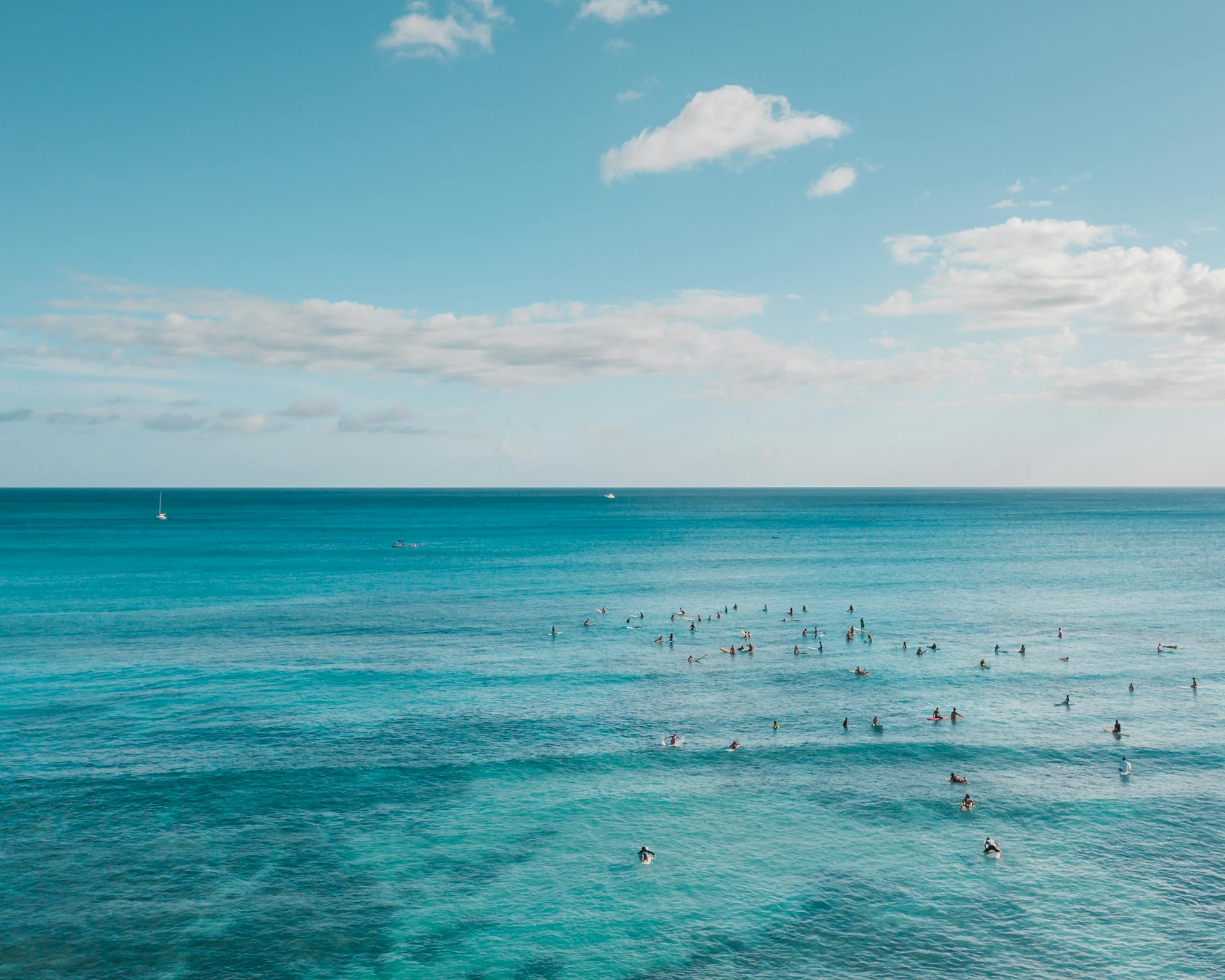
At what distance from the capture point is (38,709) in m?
63.3

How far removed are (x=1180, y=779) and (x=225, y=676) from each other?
242ft

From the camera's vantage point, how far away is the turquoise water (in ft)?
114

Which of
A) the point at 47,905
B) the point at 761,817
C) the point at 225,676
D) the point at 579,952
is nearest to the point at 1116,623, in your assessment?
the point at 761,817

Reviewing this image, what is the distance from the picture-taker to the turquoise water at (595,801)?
34.8 meters

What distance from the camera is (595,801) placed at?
48.2 meters

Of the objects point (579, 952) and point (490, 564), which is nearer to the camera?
point (579, 952)

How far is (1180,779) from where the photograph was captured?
5144 centimetres

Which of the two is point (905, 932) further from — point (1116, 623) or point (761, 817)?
point (1116, 623)

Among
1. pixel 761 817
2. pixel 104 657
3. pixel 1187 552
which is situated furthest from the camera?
pixel 1187 552

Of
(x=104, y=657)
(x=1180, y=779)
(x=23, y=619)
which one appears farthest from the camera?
(x=23, y=619)

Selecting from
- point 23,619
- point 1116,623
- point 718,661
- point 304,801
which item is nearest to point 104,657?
point 23,619

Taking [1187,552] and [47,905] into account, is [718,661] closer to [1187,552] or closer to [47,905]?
[47,905]

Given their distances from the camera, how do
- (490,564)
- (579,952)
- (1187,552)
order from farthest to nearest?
(1187,552) → (490,564) → (579,952)

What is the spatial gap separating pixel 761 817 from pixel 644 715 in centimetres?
1872
